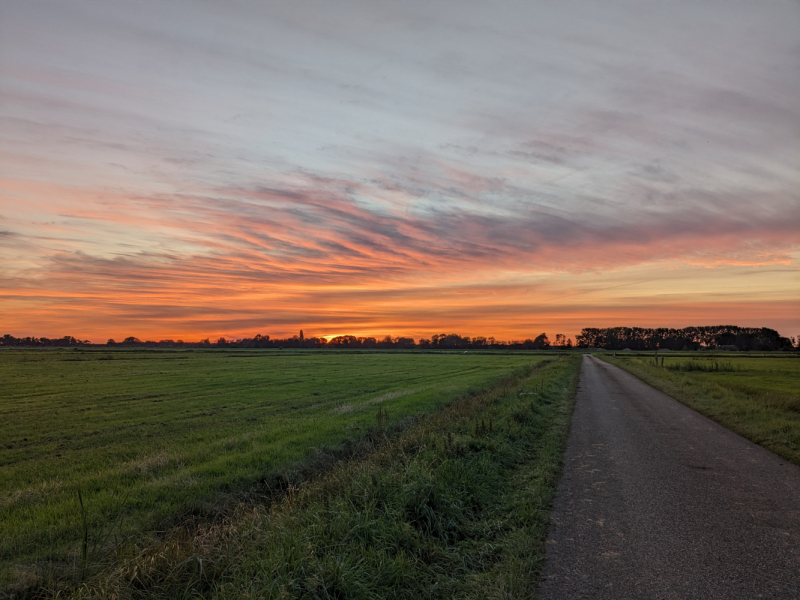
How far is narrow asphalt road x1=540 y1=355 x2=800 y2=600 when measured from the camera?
209 inches

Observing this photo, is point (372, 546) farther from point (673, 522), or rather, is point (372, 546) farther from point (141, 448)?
point (141, 448)

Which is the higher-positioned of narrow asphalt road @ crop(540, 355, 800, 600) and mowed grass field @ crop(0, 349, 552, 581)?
narrow asphalt road @ crop(540, 355, 800, 600)

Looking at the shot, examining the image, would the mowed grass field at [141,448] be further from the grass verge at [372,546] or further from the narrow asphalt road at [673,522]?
the narrow asphalt road at [673,522]

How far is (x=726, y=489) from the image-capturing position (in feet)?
28.9

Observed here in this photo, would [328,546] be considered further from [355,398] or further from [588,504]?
[355,398]

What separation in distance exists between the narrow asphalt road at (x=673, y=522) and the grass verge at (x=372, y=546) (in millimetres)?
570

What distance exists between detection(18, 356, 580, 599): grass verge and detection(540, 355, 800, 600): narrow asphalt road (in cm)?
57

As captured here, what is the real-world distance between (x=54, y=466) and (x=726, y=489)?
17612 mm

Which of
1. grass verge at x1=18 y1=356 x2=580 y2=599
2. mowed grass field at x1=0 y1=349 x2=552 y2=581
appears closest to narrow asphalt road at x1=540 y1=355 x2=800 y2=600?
grass verge at x1=18 y1=356 x2=580 y2=599

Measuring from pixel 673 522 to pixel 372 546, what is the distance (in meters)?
5.01

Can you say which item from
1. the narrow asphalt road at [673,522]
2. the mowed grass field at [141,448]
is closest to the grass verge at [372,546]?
the narrow asphalt road at [673,522]

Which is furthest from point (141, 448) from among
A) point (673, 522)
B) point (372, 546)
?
point (673, 522)

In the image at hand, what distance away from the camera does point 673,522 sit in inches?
280

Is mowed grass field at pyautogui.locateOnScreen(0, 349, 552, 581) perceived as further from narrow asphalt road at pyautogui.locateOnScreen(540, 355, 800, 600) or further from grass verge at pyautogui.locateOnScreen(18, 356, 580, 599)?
narrow asphalt road at pyautogui.locateOnScreen(540, 355, 800, 600)
